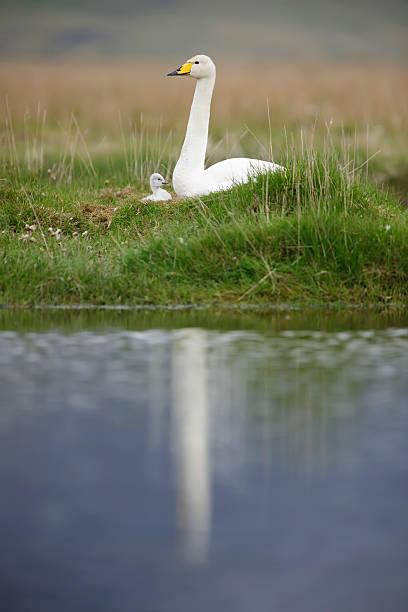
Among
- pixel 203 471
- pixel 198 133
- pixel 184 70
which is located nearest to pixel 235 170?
pixel 198 133

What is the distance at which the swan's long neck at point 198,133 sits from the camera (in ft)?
36.4

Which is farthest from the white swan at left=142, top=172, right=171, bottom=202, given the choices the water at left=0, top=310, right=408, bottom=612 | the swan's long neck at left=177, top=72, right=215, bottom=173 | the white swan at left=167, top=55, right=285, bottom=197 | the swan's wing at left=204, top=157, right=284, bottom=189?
the water at left=0, top=310, right=408, bottom=612

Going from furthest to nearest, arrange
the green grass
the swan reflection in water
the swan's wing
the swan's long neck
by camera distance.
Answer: the swan's long neck < the swan's wing < the green grass < the swan reflection in water

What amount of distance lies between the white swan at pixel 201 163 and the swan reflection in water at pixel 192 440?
4.48 m

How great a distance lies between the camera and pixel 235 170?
10609 millimetres

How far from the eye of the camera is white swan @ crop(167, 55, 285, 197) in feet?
34.4

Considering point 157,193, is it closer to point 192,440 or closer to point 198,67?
point 198,67

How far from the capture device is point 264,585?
2811 mm

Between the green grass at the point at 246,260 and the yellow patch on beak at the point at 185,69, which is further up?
the yellow patch on beak at the point at 185,69

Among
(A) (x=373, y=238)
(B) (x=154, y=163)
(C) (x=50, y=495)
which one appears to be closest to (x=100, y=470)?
(C) (x=50, y=495)

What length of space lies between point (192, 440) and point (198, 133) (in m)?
7.66

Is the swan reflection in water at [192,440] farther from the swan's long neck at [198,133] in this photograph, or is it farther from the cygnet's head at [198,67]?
the cygnet's head at [198,67]

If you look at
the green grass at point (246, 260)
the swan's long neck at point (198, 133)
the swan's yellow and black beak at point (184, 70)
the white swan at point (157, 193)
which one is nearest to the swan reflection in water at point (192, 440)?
the green grass at point (246, 260)

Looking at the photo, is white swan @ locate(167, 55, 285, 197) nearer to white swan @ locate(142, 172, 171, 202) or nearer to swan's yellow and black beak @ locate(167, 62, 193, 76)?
swan's yellow and black beak @ locate(167, 62, 193, 76)
